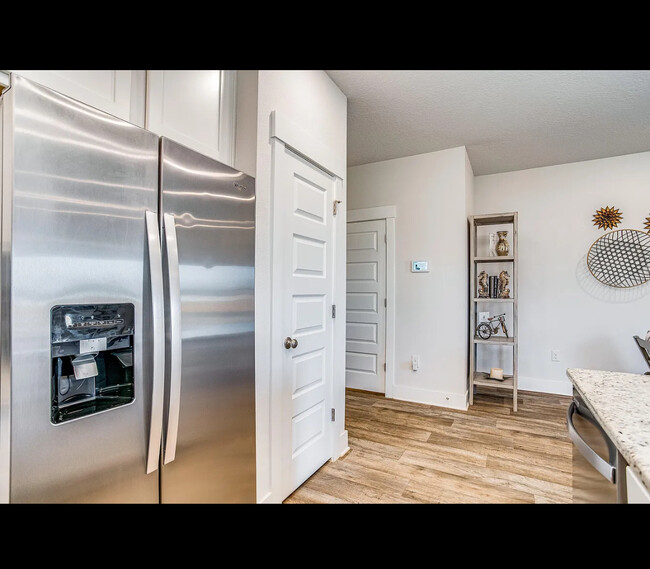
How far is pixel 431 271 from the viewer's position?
3.65m

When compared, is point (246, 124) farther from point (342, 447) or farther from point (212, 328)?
point (342, 447)

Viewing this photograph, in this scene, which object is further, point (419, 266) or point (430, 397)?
point (419, 266)

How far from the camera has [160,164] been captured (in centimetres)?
110

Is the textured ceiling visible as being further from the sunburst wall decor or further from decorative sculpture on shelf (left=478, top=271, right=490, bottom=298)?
decorative sculpture on shelf (left=478, top=271, right=490, bottom=298)

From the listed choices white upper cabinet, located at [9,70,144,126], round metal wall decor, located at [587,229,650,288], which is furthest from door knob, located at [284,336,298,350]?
round metal wall decor, located at [587,229,650,288]

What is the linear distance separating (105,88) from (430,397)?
348cm

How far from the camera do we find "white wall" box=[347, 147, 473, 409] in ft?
11.5

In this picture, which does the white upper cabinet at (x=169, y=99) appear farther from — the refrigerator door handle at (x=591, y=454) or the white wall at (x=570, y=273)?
the white wall at (x=570, y=273)

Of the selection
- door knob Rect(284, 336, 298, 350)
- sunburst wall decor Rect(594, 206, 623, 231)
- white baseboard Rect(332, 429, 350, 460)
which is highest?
sunburst wall decor Rect(594, 206, 623, 231)

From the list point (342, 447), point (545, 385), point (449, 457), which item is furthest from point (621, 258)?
point (342, 447)

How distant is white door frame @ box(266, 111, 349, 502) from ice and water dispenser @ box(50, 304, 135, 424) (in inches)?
32.4
